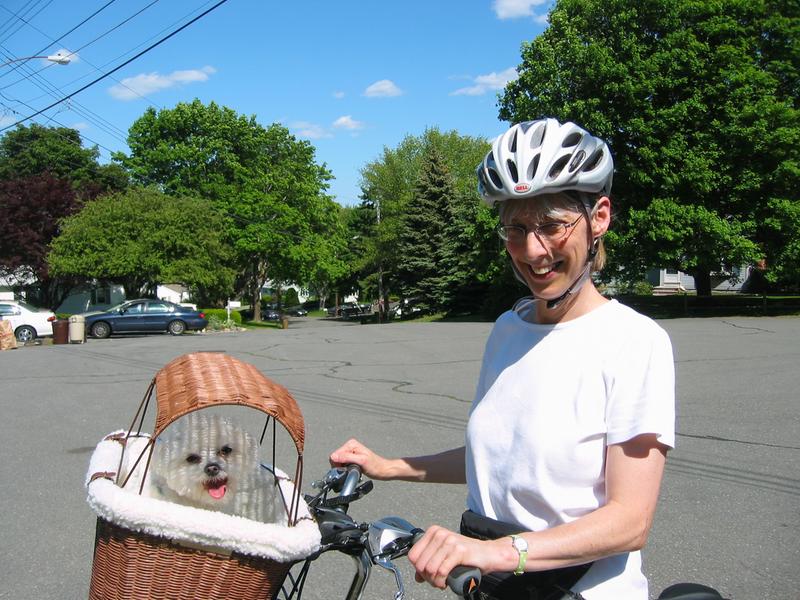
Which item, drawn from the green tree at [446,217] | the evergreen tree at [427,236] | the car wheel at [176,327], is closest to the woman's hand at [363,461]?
the car wheel at [176,327]

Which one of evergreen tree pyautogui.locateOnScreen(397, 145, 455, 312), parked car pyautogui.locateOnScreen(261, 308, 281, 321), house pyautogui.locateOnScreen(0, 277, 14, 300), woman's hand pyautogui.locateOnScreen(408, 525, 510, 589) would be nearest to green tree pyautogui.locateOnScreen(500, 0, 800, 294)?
evergreen tree pyautogui.locateOnScreen(397, 145, 455, 312)

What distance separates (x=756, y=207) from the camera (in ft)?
94.3

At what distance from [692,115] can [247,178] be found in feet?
104

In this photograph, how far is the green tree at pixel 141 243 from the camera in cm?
3566

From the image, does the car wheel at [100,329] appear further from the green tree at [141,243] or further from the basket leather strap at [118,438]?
the basket leather strap at [118,438]

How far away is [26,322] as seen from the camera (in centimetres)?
2797

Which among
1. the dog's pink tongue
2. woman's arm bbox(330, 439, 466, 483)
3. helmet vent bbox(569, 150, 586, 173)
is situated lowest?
the dog's pink tongue

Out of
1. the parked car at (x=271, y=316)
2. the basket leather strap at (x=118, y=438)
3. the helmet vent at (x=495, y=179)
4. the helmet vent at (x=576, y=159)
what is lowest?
the parked car at (x=271, y=316)

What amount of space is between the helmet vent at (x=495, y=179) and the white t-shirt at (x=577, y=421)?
41 cm

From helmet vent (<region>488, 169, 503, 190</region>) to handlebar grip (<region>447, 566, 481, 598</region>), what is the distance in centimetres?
99

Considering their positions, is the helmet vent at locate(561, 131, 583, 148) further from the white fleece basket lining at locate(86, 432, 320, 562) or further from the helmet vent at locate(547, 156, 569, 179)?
the white fleece basket lining at locate(86, 432, 320, 562)

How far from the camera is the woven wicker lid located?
188 cm

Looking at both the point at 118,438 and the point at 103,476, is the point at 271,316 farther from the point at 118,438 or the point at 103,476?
the point at 103,476

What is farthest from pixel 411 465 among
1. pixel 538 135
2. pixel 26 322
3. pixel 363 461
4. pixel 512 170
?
pixel 26 322
